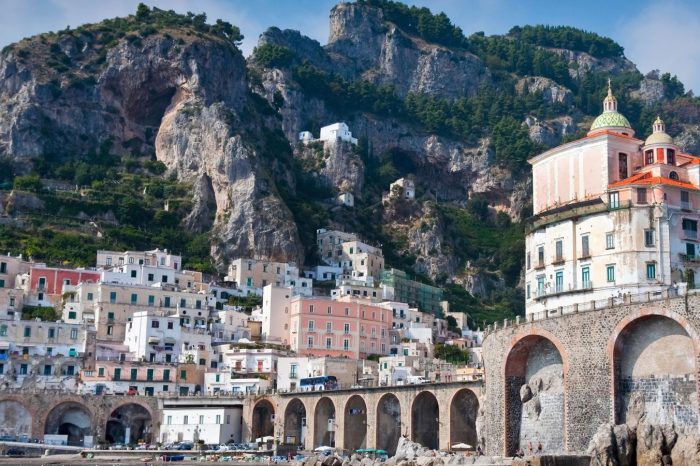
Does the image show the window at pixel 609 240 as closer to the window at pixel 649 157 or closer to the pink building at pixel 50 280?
the window at pixel 649 157

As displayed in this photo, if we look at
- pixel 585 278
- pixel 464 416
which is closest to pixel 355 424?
pixel 464 416

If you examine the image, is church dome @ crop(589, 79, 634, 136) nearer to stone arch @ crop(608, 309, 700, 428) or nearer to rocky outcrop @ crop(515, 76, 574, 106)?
stone arch @ crop(608, 309, 700, 428)

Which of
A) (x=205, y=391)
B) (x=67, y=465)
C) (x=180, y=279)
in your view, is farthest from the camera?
(x=180, y=279)

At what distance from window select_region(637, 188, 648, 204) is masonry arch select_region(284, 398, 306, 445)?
1209 inches

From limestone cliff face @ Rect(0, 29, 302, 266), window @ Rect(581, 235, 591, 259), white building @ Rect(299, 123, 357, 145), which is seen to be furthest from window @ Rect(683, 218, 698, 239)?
white building @ Rect(299, 123, 357, 145)

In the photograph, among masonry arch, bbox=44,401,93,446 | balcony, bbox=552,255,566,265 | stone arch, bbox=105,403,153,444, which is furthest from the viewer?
stone arch, bbox=105,403,153,444

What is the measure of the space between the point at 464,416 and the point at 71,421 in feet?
102

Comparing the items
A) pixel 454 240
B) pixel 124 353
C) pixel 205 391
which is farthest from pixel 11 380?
pixel 454 240

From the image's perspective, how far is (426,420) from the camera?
5778 centimetres

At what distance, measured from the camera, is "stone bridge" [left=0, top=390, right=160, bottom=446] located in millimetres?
67250

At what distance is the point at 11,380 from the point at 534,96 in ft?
340

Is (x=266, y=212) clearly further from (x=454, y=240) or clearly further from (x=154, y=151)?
(x=454, y=240)

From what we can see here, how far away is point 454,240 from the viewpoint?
118 m

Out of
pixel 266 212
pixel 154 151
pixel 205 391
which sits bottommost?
pixel 205 391
